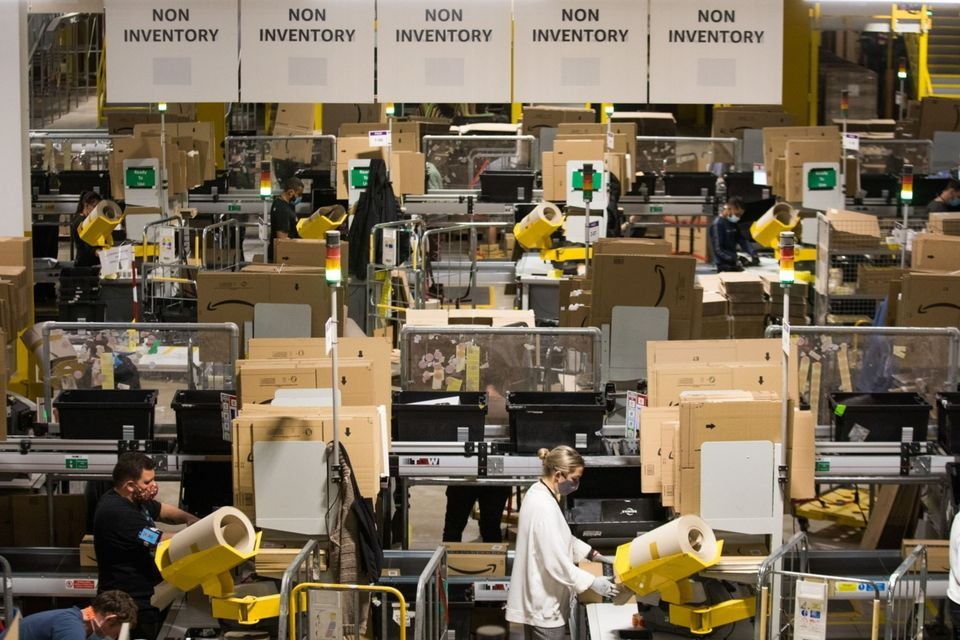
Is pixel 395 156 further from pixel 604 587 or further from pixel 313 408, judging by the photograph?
pixel 604 587

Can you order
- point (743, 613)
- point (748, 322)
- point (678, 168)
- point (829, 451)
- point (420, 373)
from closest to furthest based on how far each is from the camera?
point (743, 613)
point (829, 451)
point (420, 373)
point (748, 322)
point (678, 168)

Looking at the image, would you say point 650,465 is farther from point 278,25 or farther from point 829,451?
point 278,25

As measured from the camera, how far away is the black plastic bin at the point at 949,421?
805 cm

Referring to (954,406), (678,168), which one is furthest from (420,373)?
(678,168)

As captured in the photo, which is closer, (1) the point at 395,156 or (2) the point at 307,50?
(2) the point at 307,50

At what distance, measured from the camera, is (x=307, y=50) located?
12.9 meters

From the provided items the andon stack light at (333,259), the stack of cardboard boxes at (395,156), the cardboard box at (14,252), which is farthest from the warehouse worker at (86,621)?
the stack of cardboard boxes at (395,156)

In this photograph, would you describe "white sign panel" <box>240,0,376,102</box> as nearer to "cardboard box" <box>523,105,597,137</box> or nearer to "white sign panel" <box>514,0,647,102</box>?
"white sign panel" <box>514,0,647,102</box>

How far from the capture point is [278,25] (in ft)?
42.1

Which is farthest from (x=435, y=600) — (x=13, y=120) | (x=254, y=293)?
(x=13, y=120)

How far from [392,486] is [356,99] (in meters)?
5.59

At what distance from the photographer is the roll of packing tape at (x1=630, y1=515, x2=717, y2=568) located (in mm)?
6941

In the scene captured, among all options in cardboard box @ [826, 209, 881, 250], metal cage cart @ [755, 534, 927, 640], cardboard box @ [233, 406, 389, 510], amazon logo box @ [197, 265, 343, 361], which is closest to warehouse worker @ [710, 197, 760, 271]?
cardboard box @ [826, 209, 881, 250]

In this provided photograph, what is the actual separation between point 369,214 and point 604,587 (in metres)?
6.86
